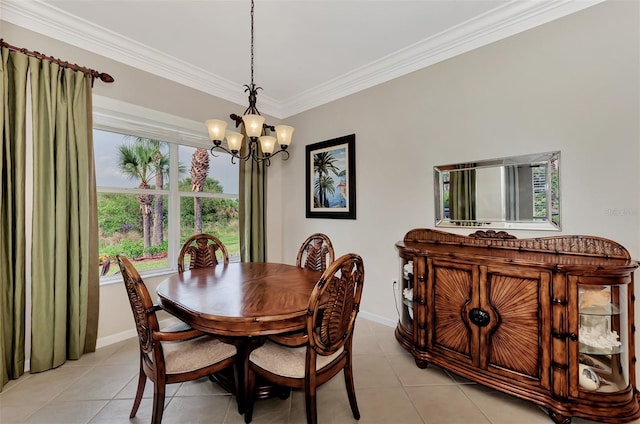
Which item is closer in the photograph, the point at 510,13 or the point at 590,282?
the point at 590,282

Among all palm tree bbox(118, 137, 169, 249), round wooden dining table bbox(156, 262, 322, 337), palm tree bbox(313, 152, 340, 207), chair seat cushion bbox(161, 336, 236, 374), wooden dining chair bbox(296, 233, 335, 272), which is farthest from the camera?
palm tree bbox(313, 152, 340, 207)

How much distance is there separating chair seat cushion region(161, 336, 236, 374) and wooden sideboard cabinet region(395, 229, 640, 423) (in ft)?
4.72

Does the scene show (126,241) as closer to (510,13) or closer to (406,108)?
(406,108)

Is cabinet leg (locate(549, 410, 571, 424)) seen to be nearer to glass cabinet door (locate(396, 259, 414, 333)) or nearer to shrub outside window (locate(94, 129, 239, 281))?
glass cabinet door (locate(396, 259, 414, 333))

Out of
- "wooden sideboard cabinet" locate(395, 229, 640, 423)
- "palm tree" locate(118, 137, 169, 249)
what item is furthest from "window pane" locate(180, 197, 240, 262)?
"wooden sideboard cabinet" locate(395, 229, 640, 423)

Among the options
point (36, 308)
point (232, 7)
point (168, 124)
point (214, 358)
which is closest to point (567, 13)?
point (232, 7)

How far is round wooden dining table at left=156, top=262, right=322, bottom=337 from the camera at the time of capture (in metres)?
1.30

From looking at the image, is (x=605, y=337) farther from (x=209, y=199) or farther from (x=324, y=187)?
(x=209, y=199)

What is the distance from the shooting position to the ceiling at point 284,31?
6.68ft

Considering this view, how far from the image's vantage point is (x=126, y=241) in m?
2.77

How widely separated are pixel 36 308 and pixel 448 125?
3619 mm

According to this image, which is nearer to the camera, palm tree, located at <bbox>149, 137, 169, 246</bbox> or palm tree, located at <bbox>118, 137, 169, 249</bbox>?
palm tree, located at <bbox>118, 137, 169, 249</bbox>

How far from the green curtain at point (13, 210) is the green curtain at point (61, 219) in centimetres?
7

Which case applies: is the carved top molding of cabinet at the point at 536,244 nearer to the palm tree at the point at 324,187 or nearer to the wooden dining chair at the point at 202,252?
the palm tree at the point at 324,187
